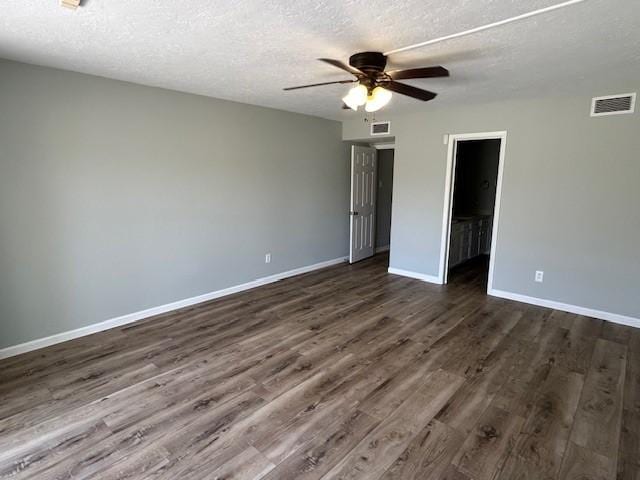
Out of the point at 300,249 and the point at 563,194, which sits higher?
the point at 563,194

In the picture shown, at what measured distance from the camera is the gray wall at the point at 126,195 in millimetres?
2941

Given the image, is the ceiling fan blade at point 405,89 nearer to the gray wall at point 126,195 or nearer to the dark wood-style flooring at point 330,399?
the dark wood-style flooring at point 330,399

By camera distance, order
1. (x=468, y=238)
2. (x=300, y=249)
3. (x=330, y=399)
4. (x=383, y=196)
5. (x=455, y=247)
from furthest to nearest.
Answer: (x=383, y=196) → (x=468, y=238) → (x=455, y=247) → (x=300, y=249) → (x=330, y=399)

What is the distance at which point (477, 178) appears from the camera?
279 inches

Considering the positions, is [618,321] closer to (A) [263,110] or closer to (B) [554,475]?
(B) [554,475]

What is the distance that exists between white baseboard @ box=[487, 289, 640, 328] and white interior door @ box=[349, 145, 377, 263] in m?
2.36

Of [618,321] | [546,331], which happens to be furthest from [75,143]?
[618,321]

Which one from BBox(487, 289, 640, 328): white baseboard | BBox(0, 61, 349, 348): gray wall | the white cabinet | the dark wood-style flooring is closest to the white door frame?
BBox(487, 289, 640, 328): white baseboard

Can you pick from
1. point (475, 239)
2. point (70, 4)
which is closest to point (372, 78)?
point (70, 4)

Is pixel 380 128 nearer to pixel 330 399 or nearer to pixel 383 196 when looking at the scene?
pixel 383 196

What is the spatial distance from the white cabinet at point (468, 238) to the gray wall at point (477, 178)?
0.40m

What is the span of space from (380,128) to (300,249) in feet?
7.29

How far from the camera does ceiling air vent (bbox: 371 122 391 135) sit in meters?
5.34

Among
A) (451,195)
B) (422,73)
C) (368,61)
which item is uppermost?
(368,61)
